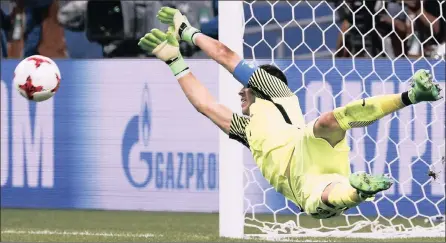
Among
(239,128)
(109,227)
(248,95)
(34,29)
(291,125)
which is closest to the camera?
(291,125)

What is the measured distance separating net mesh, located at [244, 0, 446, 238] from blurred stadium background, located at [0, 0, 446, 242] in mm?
12

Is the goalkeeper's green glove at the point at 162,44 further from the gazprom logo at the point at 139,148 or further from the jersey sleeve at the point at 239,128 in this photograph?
the gazprom logo at the point at 139,148

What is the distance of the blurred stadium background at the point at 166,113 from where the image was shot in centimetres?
952

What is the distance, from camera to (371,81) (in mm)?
9539

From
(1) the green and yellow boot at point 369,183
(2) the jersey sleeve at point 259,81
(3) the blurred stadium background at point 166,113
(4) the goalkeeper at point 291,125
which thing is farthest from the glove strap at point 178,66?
(3) the blurred stadium background at point 166,113

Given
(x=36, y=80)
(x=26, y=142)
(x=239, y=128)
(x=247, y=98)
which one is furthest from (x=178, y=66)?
(x=26, y=142)

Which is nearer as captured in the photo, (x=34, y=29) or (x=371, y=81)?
(x=371, y=81)

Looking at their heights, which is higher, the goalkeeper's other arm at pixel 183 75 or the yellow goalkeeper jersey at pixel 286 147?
the goalkeeper's other arm at pixel 183 75

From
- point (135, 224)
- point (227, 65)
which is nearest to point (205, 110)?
point (227, 65)

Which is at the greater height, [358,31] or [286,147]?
[358,31]

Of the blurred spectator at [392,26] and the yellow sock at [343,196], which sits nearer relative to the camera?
the yellow sock at [343,196]

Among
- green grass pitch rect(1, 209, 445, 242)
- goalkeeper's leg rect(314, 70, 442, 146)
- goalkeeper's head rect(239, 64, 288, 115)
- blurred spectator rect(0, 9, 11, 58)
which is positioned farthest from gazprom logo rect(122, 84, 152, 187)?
goalkeeper's leg rect(314, 70, 442, 146)

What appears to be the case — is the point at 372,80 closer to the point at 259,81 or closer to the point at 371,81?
the point at 371,81

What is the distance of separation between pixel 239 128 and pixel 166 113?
3.37 meters
